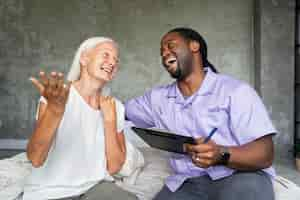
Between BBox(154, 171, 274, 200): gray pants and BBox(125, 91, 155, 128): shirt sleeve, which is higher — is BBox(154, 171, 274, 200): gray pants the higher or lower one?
the lower one

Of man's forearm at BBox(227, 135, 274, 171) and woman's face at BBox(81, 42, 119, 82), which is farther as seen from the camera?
woman's face at BBox(81, 42, 119, 82)

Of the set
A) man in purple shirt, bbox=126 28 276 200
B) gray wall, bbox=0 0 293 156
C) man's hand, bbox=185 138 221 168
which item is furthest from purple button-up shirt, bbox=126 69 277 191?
gray wall, bbox=0 0 293 156

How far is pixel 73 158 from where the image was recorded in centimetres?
159

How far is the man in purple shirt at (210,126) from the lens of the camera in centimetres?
152

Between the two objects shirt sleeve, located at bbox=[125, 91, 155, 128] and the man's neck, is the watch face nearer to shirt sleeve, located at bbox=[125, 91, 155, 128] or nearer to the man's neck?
the man's neck

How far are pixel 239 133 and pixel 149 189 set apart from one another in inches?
22.3

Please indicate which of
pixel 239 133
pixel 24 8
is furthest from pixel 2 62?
pixel 239 133

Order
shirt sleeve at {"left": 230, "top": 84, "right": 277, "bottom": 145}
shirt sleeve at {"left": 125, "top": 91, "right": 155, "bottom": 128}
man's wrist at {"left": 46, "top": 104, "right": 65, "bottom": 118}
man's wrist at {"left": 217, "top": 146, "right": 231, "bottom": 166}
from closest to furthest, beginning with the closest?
man's wrist at {"left": 46, "top": 104, "right": 65, "bottom": 118} → man's wrist at {"left": 217, "top": 146, "right": 231, "bottom": 166} → shirt sleeve at {"left": 230, "top": 84, "right": 277, "bottom": 145} → shirt sleeve at {"left": 125, "top": 91, "right": 155, "bottom": 128}

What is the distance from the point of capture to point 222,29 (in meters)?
5.18

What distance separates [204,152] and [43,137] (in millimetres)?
566

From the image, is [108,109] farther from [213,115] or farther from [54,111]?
[213,115]

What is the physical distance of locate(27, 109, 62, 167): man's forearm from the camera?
140 cm

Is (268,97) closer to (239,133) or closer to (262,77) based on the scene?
(262,77)

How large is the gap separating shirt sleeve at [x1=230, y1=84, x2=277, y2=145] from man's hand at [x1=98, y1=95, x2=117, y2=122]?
48 cm
